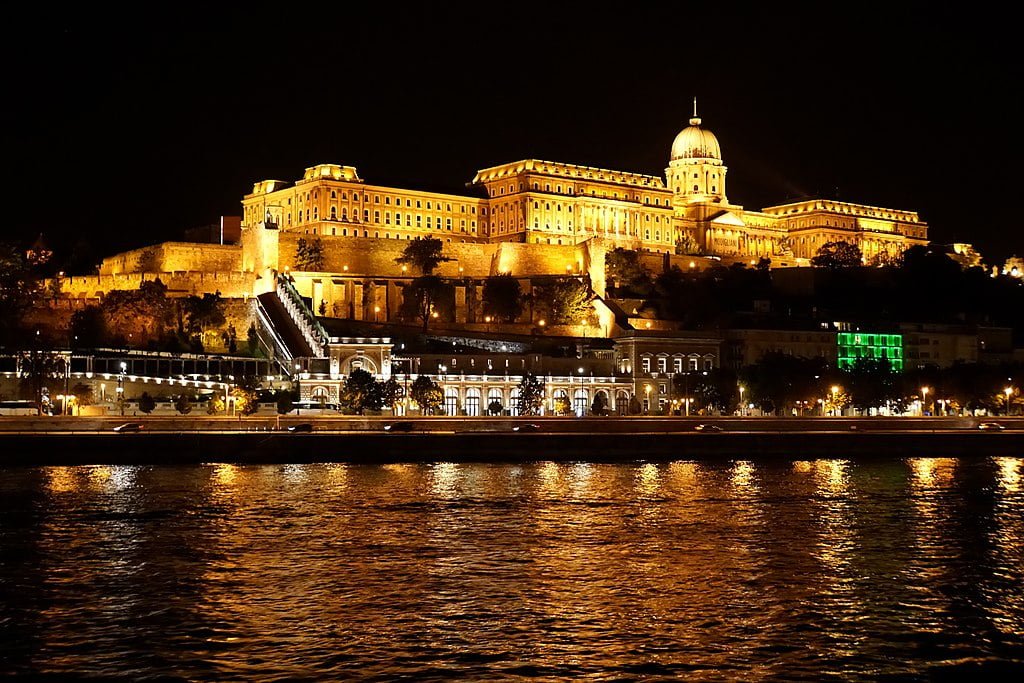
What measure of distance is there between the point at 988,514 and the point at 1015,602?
499 inches

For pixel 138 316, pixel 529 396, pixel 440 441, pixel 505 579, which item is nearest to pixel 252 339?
pixel 138 316

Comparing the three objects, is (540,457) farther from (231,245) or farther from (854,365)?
(231,245)

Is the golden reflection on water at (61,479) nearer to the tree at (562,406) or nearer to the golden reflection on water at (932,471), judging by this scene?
the golden reflection on water at (932,471)

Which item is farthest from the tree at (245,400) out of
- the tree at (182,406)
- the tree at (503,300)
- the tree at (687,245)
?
the tree at (687,245)

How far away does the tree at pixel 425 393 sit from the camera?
70.4 meters

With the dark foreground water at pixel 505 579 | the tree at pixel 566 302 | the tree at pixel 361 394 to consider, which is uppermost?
the tree at pixel 566 302

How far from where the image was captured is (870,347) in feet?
307

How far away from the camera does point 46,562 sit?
90.4 feet

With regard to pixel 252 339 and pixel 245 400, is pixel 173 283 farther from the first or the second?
pixel 245 400

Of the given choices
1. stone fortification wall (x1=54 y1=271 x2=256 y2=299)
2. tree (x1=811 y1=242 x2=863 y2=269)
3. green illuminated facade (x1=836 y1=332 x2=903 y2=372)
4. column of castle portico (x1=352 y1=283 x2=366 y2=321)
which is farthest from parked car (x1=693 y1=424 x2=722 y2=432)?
tree (x1=811 y1=242 x2=863 y2=269)

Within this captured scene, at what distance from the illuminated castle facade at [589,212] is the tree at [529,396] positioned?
2763cm

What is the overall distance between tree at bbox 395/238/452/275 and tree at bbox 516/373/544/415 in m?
27.6

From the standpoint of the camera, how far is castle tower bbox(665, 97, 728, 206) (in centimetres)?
14612

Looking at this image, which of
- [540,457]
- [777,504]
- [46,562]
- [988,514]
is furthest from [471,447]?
[46,562]
